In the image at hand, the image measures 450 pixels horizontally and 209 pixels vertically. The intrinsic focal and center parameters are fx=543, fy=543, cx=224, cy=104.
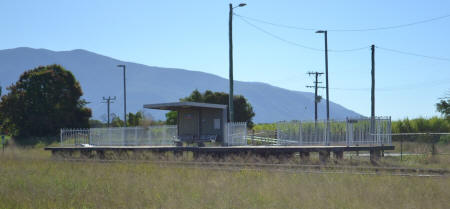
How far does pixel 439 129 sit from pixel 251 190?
34766 mm

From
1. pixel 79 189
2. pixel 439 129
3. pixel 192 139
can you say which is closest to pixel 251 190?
pixel 79 189

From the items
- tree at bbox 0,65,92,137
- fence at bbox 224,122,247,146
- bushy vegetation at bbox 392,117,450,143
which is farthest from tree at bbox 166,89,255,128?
fence at bbox 224,122,247,146

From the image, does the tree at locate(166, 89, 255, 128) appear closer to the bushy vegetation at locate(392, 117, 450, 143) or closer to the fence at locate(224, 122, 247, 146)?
the bushy vegetation at locate(392, 117, 450, 143)

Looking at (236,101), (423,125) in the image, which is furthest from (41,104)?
(423,125)

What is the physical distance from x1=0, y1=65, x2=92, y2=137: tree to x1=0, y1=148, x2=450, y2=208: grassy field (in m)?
37.8

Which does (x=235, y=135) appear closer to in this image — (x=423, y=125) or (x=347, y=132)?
(x=347, y=132)

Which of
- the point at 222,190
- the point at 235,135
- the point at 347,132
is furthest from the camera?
the point at 235,135

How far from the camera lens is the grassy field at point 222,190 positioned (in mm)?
10531

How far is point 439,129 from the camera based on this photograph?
1693 inches

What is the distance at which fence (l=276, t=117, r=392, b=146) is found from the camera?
861 inches

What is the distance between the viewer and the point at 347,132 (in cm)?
2166

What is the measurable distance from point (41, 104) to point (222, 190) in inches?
1741

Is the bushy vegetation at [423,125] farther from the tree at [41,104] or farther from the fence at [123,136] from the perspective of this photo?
the tree at [41,104]

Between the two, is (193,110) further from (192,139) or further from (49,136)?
(49,136)
